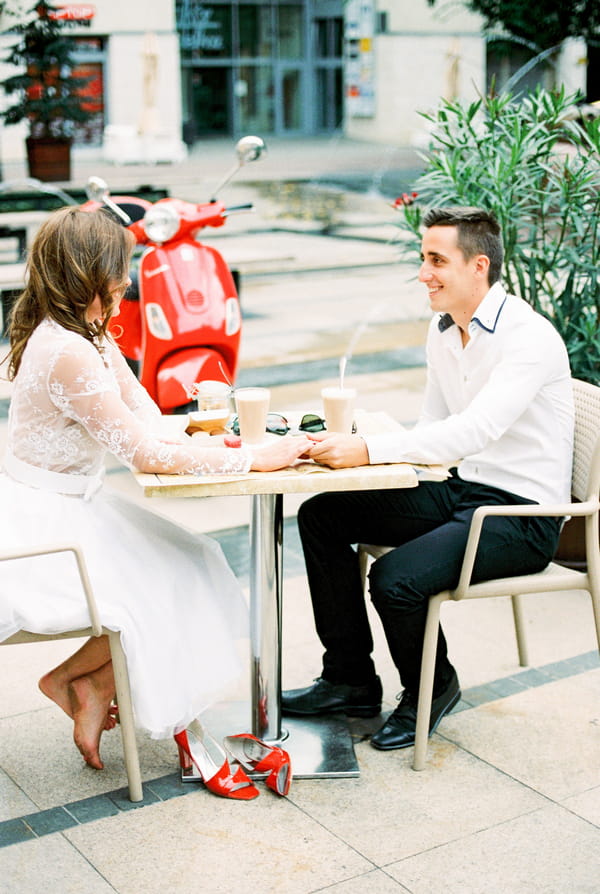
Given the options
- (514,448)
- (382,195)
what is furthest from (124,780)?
(382,195)

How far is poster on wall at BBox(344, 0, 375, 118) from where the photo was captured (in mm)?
32031

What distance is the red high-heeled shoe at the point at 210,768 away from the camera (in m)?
2.99

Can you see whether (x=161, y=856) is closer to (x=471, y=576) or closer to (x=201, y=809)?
(x=201, y=809)

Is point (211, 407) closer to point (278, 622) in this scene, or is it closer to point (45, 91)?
point (278, 622)

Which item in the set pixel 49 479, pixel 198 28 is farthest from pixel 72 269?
pixel 198 28

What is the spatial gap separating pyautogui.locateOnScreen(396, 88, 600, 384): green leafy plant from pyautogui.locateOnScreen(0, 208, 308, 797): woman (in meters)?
1.99

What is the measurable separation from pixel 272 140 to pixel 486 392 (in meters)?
30.6

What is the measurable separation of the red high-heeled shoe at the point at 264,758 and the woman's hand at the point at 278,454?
78cm

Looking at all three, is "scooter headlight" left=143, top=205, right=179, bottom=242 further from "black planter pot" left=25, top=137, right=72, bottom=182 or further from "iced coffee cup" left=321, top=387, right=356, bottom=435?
"black planter pot" left=25, top=137, right=72, bottom=182

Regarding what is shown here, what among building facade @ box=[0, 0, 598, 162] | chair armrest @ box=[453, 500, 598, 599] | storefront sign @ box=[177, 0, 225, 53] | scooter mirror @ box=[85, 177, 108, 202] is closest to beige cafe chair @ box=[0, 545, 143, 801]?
chair armrest @ box=[453, 500, 598, 599]

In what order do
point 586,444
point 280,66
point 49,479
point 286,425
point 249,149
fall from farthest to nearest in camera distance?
point 280,66 → point 249,149 → point 586,444 → point 286,425 → point 49,479

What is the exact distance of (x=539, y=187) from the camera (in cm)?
466

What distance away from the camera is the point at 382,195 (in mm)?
19031

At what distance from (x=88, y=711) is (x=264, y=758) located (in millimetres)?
480
